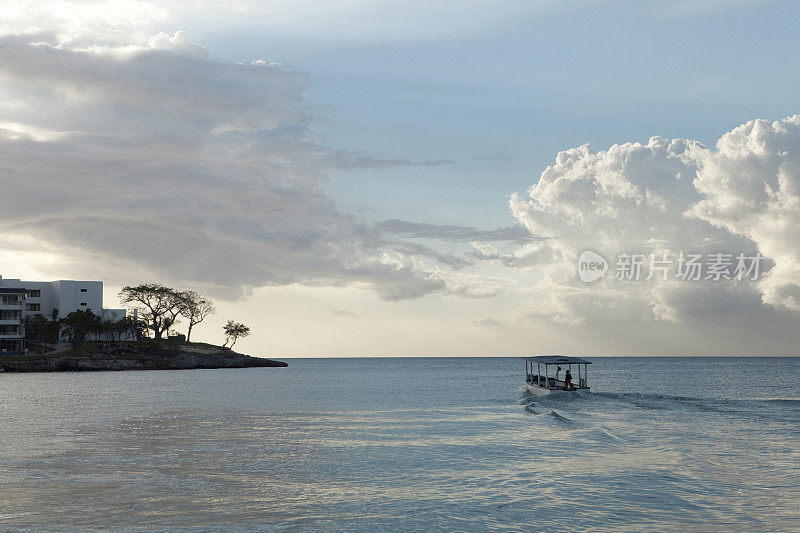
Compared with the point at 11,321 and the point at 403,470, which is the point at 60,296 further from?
the point at 403,470

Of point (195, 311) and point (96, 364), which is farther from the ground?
point (195, 311)

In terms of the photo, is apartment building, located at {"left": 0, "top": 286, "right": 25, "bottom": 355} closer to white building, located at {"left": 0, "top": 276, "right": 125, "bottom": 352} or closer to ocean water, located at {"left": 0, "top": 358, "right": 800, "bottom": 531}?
white building, located at {"left": 0, "top": 276, "right": 125, "bottom": 352}

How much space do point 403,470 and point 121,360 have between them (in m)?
153

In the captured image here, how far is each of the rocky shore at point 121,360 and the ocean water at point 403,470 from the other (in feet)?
329

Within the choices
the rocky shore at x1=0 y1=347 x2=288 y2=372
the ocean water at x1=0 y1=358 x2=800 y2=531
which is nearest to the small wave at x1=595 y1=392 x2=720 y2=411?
the ocean water at x1=0 y1=358 x2=800 y2=531

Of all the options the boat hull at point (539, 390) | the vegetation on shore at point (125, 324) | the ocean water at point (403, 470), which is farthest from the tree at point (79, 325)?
the boat hull at point (539, 390)

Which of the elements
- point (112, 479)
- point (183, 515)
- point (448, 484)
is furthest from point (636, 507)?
point (112, 479)

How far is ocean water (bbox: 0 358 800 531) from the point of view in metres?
22.0

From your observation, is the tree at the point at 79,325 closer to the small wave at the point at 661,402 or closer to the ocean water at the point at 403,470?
the ocean water at the point at 403,470

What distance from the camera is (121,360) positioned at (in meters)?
166

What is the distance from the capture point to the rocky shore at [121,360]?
145375mm

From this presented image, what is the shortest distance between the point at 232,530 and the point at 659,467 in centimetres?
1972

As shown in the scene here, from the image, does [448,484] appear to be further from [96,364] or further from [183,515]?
[96,364]

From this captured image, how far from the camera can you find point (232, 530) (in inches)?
809
